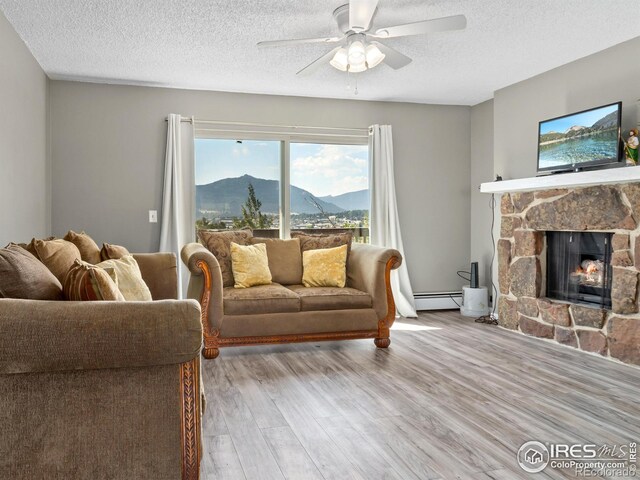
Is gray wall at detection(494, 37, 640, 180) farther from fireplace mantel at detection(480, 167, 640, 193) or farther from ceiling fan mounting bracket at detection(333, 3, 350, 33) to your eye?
ceiling fan mounting bracket at detection(333, 3, 350, 33)

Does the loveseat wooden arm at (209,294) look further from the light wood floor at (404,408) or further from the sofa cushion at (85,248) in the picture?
the sofa cushion at (85,248)

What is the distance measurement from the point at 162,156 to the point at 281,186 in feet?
4.23

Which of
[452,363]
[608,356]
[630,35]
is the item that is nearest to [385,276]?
[452,363]

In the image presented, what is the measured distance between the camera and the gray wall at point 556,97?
158 inches

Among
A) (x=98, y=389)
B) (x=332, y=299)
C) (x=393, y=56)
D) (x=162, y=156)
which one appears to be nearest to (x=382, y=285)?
(x=332, y=299)

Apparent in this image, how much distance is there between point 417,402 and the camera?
302 cm

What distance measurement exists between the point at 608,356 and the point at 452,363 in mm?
1235

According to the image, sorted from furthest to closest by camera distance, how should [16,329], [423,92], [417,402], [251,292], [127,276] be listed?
[423,92]
[251,292]
[417,402]
[127,276]
[16,329]

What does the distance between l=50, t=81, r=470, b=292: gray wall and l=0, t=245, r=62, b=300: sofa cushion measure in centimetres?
342

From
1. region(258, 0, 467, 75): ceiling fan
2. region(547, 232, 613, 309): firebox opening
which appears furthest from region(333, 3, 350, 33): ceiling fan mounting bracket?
region(547, 232, 613, 309): firebox opening

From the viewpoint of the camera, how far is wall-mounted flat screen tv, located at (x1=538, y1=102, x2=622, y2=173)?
3.93 meters

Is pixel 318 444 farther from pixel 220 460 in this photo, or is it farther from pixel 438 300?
pixel 438 300

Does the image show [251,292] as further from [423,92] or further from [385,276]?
[423,92]

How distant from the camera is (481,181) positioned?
6145mm
